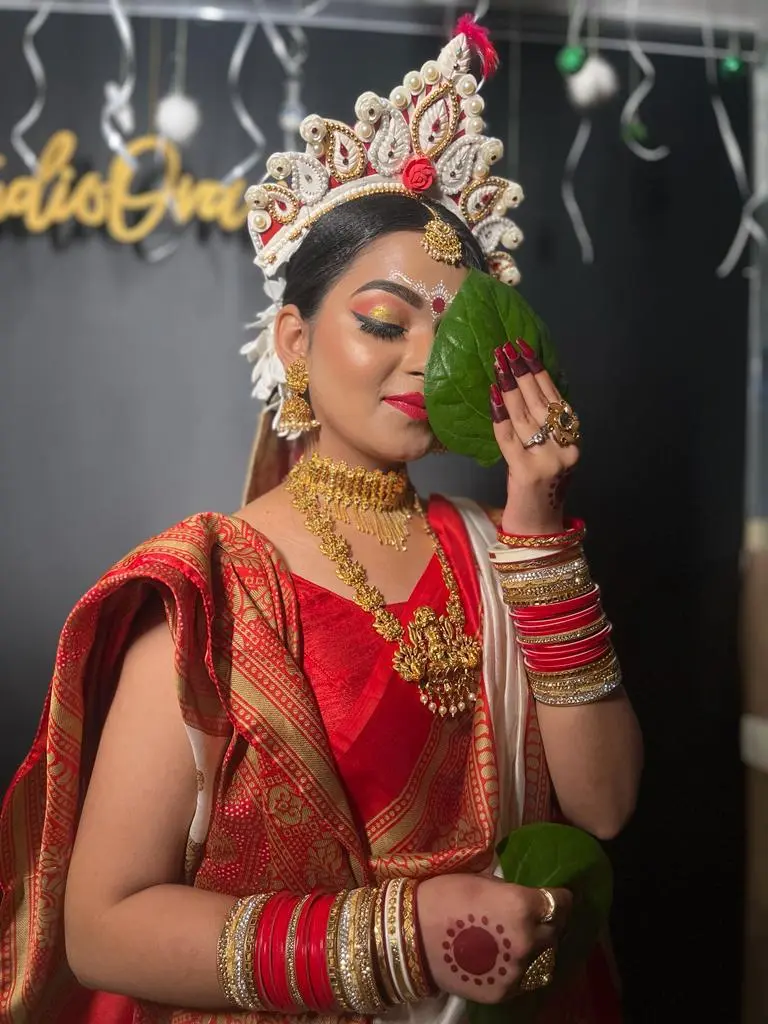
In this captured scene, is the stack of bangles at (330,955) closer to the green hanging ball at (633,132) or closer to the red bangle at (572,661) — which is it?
the red bangle at (572,661)

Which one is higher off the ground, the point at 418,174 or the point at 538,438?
the point at 418,174

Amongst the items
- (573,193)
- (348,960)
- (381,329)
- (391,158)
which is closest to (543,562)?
(381,329)

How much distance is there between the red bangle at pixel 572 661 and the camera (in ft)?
3.22

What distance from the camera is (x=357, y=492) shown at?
1.14 meters

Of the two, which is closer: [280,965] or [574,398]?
[280,965]

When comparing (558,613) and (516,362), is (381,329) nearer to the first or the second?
(516,362)

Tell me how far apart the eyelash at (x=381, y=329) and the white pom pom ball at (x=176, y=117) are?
2.48 feet

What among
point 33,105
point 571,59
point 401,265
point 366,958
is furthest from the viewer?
point 571,59

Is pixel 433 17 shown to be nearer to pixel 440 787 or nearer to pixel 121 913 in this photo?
pixel 440 787

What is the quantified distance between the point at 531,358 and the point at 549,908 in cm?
56

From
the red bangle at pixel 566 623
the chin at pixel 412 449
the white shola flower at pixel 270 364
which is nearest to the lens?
the red bangle at pixel 566 623

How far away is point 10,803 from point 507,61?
1.46 metres

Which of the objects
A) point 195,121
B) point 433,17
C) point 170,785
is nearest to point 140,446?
point 195,121

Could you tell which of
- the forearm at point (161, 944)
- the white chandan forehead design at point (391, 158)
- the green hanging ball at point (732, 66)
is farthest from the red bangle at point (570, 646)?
the green hanging ball at point (732, 66)
